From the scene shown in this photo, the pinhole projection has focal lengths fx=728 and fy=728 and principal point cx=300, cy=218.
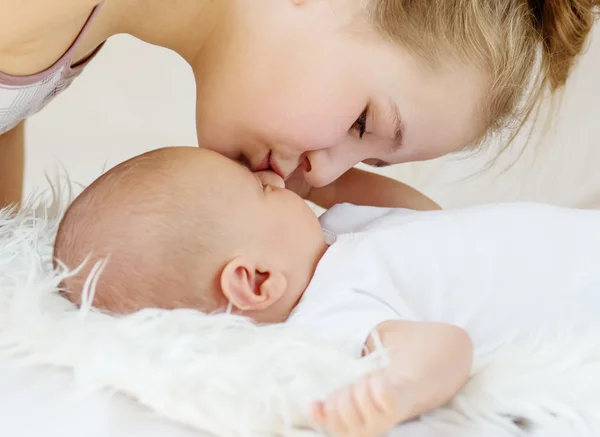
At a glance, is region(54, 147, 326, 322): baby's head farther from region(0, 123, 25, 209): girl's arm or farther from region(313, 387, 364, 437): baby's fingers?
region(0, 123, 25, 209): girl's arm

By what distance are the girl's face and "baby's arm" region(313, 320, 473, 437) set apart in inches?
13.5

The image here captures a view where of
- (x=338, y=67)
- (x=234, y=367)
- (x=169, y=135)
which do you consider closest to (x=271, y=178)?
(x=338, y=67)

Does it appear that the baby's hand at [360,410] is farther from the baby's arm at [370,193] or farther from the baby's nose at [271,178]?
the baby's arm at [370,193]

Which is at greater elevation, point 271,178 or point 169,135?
point 271,178

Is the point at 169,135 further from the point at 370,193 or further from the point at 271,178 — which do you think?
the point at 271,178

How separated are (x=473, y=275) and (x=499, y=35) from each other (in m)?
0.34

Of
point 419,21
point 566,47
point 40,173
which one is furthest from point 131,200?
point 40,173

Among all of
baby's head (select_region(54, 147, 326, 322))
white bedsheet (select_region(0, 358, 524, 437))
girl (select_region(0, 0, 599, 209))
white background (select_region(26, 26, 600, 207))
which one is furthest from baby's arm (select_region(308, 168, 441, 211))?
white bedsheet (select_region(0, 358, 524, 437))

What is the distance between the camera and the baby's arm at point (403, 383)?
1.80 feet

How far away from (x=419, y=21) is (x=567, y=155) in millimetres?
780

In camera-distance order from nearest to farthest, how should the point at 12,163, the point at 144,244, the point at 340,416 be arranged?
the point at 340,416 → the point at 144,244 → the point at 12,163

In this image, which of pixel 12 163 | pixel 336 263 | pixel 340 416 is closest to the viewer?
pixel 340 416

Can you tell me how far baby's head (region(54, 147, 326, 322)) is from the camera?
72cm

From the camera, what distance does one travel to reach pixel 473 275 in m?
0.82
